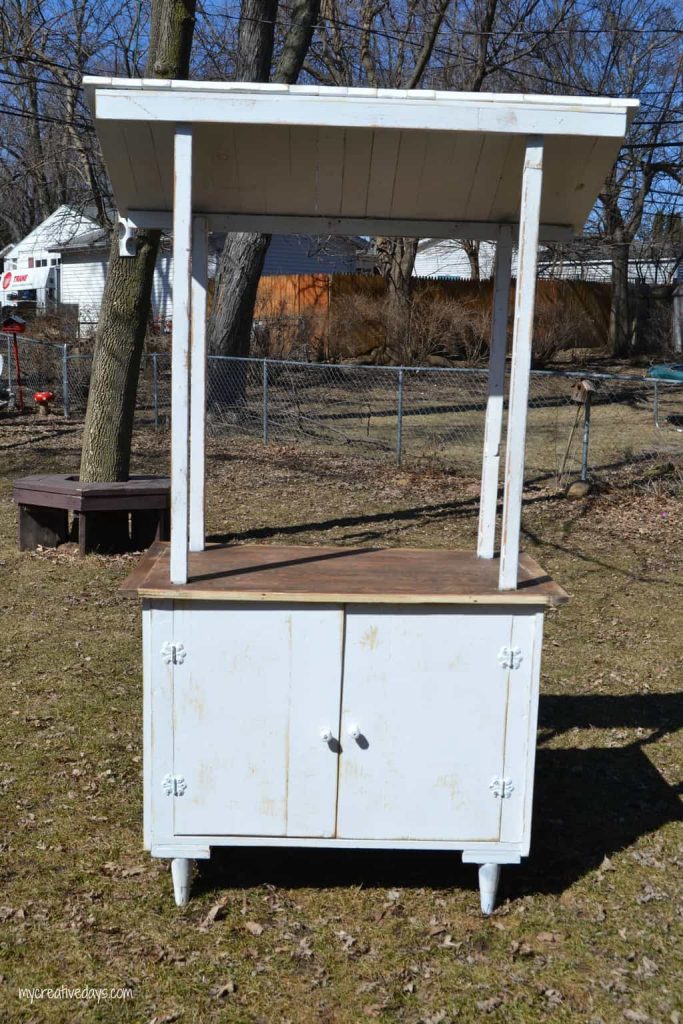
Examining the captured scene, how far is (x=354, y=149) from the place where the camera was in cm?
362

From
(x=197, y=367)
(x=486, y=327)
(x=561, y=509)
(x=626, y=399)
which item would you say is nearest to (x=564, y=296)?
(x=486, y=327)

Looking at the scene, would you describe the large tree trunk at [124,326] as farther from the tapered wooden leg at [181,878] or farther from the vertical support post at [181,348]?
the tapered wooden leg at [181,878]

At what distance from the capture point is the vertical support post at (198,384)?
4246 millimetres

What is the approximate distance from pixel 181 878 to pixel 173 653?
809 millimetres

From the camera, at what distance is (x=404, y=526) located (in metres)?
9.56

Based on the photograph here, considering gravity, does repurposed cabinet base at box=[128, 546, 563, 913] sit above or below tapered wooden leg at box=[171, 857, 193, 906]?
above

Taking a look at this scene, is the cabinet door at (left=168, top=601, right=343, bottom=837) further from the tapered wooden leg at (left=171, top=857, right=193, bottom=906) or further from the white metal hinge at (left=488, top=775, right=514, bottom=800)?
the white metal hinge at (left=488, top=775, right=514, bottom=800)

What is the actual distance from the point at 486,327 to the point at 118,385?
1631 cm

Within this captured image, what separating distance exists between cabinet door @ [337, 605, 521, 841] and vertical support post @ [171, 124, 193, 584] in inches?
25.5

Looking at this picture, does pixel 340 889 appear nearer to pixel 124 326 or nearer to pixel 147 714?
pixel 147 714

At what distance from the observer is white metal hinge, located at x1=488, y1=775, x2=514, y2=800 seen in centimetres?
345

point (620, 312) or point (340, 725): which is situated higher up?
point (620, 312)

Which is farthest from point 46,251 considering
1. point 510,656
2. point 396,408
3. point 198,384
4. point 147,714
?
point 510,656

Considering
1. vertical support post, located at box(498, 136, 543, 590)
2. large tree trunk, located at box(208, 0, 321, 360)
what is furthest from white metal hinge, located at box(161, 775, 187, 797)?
large tree trunk, located at box(208, 0, 321, 360)
